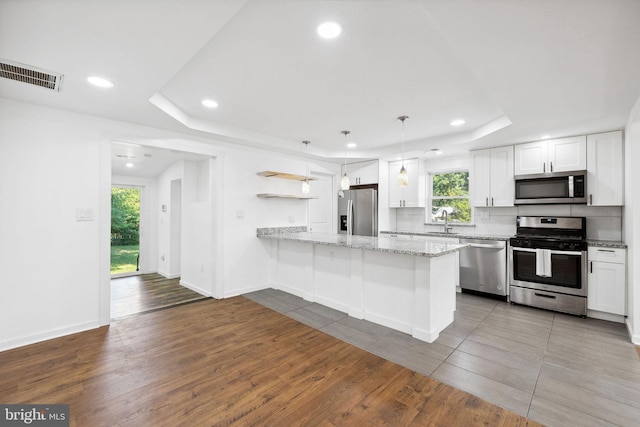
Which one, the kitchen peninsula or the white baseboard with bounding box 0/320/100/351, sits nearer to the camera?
the white baseboard with bounding box 0/320/100/351

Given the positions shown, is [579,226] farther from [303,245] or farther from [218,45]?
[218,45]

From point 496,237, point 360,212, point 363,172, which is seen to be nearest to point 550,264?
point 496,237

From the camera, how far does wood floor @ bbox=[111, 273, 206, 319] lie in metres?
3.75

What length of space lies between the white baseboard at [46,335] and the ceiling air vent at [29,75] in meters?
2.34

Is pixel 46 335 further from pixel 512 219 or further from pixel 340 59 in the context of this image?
pixel 512 219

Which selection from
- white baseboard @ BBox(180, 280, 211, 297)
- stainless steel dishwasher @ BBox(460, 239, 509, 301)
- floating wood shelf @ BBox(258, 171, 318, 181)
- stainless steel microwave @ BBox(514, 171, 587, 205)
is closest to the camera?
stainless steel microwave @ BBox(514, 171, 587, 205)

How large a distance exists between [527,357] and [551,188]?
2.52 m

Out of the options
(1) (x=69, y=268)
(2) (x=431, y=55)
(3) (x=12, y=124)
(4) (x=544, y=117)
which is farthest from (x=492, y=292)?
(3) (x=12, y=124)

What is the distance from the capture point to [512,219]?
14.6ft

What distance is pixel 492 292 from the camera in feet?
13.4

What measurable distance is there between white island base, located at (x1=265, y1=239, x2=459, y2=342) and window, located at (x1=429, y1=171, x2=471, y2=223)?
7.01ft

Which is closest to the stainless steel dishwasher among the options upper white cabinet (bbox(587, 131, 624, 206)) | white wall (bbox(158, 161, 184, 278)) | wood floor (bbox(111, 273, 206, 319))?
upper white cabinet (bbox(587, 131, 624, 206))

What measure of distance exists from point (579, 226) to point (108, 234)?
590cm

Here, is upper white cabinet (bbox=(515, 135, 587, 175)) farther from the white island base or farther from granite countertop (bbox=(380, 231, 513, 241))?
the white island base
